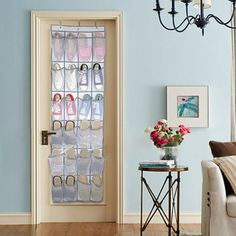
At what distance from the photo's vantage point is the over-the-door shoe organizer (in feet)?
20.0

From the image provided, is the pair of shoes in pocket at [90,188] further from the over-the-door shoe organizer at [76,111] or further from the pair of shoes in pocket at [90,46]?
the pair of shoes in pocket at [90,46]

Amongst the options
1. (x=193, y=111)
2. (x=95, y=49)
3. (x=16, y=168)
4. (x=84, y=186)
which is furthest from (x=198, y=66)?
(x=16, y=168)

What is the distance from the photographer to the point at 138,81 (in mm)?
6031

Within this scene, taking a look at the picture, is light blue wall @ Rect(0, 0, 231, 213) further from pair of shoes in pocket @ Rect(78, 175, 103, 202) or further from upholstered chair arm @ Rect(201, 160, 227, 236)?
upholstered chair arm @ Rect(201, 160, 227, 236)

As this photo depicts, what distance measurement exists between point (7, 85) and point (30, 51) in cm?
44

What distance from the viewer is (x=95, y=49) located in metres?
6.13

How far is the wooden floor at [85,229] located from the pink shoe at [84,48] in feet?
5.93

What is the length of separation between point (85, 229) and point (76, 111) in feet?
4.22

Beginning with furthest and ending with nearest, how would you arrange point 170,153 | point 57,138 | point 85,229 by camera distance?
point 57,138
point 85,229
point 170,153

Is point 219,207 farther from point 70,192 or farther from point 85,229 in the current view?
point 70,192

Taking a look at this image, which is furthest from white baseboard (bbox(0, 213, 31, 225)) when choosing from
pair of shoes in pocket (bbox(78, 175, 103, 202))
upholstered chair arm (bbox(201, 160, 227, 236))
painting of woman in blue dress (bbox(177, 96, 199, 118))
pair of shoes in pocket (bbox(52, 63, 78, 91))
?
upholstered chair arm (bbox(201, 160, 227, 236))

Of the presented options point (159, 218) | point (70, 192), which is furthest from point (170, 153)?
point (70, 192)

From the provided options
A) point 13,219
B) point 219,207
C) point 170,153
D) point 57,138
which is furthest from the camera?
point 57,138

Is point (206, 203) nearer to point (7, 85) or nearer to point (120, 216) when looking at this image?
point (120, 216)
